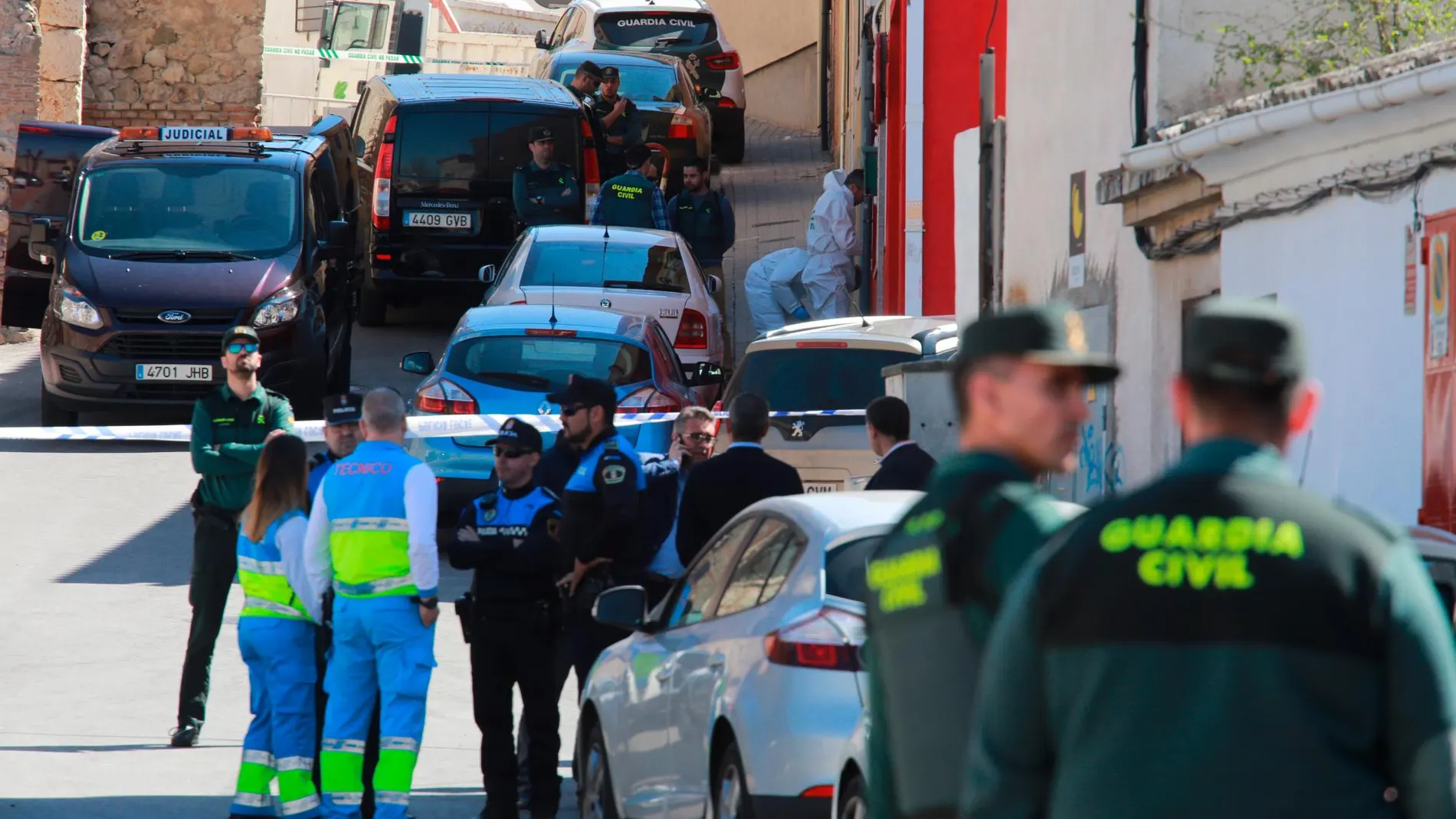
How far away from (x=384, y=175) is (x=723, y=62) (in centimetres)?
1232

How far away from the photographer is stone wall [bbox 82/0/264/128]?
24.4m

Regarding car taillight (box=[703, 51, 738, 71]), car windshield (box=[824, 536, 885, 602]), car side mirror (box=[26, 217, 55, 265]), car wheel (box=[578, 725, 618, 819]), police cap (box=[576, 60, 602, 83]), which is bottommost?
car wheel (box=[578, 725, 618, 819])

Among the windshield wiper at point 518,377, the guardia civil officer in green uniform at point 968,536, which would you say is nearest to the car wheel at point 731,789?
the guardia civil officer in green uniform at point 968,536

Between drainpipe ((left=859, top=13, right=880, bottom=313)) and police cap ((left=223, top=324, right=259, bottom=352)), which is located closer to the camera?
police cap ((left=223, top=324, right=259, bottom=352))

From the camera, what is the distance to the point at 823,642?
5633 mm

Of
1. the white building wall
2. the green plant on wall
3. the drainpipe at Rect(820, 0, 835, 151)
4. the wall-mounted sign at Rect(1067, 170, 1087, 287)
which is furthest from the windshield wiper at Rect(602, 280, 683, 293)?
the drainpipe at Rect(820, 0, 835, 151)

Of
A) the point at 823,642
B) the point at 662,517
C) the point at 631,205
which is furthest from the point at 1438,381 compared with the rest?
the point at 631,205

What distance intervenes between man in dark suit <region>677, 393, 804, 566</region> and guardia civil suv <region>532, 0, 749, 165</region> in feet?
75.3

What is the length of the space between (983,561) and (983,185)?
42.5 ft

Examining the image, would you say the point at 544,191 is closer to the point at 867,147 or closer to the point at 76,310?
the point at 76,310

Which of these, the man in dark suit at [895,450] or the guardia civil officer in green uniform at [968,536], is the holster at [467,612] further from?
the guardia civil officer in green uniform at [968,536]

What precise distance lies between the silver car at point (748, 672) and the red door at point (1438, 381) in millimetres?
2019

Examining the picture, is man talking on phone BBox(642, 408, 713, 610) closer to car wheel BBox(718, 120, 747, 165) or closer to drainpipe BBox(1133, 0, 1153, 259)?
drainpipe BBox(1133, 0, 1153, 259)

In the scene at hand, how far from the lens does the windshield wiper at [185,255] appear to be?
16750mm
